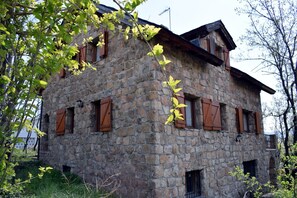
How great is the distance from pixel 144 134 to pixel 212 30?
4448 mm

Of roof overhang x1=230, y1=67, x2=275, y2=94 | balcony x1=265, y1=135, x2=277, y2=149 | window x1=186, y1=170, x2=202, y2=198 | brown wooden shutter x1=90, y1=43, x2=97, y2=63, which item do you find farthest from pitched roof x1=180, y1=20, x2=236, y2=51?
balcony x1=265, y1=135, x2=277, y2=149

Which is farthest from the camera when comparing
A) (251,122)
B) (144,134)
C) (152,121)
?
(251,122)

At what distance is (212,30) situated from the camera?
7.86 metres

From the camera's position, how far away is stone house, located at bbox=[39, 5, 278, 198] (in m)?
5.29

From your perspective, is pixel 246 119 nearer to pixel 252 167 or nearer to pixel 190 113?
pixel 252 167

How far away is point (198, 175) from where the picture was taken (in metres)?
6.26

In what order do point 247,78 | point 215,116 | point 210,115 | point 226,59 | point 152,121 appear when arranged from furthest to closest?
point 247,78, point 226,59, point 215,116, point 210,115, point 152,121

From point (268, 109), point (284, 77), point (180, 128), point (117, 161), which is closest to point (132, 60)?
point (180, 128)

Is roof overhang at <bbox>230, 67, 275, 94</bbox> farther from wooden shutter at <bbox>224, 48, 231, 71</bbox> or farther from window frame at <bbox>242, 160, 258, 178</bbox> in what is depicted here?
window frame at <bbox>242, 160, 258, 178</bbox>

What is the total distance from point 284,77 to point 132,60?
8.71 meters

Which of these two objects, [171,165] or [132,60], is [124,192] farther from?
[132,60]

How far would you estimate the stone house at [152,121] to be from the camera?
529cm

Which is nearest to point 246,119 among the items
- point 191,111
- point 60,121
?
point 191,111

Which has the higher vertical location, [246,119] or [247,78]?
[247,78]
